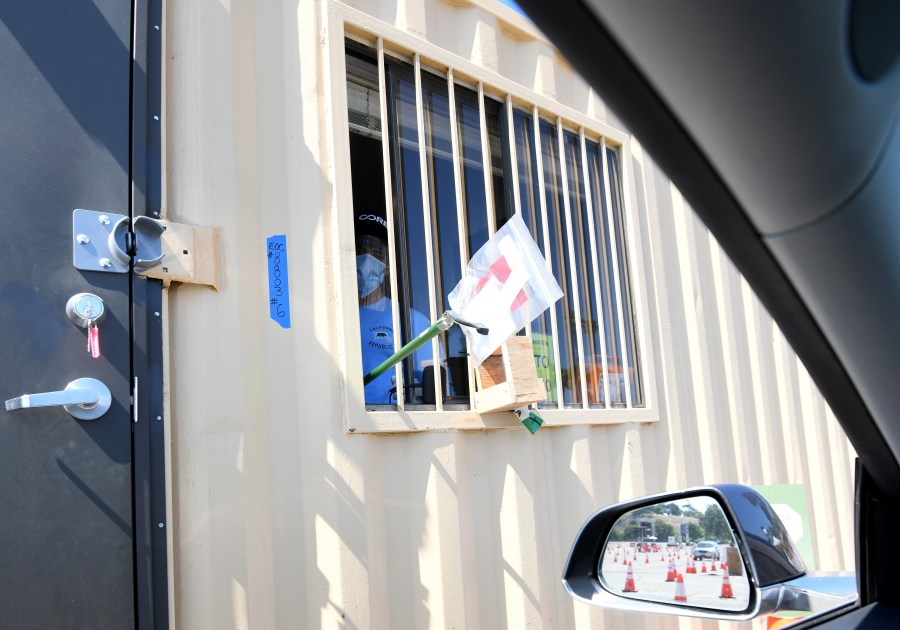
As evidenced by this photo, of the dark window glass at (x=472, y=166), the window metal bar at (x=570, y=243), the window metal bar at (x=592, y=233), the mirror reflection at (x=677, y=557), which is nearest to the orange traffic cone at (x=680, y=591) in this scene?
the mirror reflection at (x=677, y=557)

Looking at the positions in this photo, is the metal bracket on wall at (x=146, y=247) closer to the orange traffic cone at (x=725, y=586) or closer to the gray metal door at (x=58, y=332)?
the gray metal door at (x=58, y=332)

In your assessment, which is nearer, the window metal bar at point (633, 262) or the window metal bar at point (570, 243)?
the window metal bar at point (570, 243)

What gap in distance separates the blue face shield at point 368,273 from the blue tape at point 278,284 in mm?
349

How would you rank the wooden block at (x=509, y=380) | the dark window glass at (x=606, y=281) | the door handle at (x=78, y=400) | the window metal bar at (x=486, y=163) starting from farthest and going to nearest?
the dark window glass at (x=606, y=281) → the window metal bar at (x=486, y=163) → the wooden block at (x=509, y=380) → the door handle at (x=78, y=400)

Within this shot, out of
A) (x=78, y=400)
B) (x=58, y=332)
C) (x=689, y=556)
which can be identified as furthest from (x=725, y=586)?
(x=58, y=332)

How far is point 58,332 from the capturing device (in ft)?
5.34

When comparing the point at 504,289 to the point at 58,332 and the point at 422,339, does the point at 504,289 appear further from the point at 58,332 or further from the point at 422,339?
the point at 58,332

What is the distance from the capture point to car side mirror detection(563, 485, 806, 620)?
927mm

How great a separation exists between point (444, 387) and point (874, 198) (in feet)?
6.54

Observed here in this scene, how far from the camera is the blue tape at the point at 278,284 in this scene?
2.05 meters

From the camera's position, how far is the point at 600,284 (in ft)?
10.9

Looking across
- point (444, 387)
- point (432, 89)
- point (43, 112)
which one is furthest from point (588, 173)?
point (43, 112)

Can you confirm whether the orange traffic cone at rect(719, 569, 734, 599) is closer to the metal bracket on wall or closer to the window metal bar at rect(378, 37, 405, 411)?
the window metal bar at rect(378, 37, 405, 411)

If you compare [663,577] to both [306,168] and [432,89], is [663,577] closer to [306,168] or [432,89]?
[306,168]
